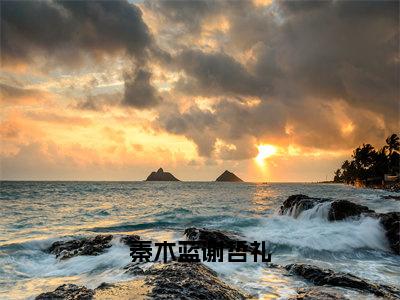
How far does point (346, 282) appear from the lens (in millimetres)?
9055

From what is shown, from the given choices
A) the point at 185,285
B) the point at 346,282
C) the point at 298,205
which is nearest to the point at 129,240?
Result: the point at 185,285

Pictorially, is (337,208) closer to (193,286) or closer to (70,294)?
(193,286)

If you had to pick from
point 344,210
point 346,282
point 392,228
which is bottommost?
point 346,282

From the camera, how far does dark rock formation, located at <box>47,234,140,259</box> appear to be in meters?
14.5

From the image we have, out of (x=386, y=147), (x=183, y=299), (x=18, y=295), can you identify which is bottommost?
(x=18, y=295)

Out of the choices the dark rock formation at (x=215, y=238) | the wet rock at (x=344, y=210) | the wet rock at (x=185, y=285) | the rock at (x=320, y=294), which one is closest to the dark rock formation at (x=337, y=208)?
the wet rock at (x=344, y=210)

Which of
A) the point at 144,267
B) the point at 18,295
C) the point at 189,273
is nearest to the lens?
the point at 189,273

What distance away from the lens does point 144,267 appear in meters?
10.5

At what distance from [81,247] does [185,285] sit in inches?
335

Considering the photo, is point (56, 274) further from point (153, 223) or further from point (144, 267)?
point (153, 223)

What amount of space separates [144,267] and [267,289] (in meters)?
3.52

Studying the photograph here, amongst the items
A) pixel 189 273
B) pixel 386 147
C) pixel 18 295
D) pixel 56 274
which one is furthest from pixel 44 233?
pixel 386 147

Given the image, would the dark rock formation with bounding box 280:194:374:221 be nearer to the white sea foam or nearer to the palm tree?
the white sea foam

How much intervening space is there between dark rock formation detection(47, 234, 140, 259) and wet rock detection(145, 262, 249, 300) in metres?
5.93
